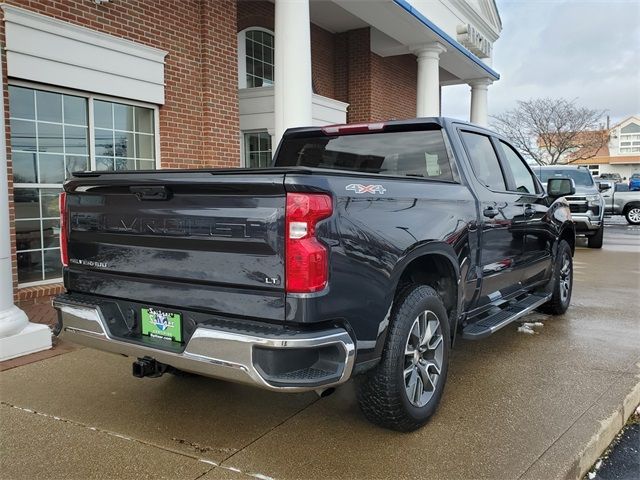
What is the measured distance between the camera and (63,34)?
6445 mm

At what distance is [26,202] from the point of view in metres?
6.43

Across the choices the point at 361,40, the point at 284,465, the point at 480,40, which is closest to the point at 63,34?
the point at 284,465

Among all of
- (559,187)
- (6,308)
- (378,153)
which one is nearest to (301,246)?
(378,153)

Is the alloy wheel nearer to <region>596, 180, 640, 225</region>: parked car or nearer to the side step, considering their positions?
the side step

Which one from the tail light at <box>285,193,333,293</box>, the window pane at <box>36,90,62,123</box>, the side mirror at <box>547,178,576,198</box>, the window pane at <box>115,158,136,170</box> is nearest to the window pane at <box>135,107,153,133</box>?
the window pane at <box>115,158,136,170</box>

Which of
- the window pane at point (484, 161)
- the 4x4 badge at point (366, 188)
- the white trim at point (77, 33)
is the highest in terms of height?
the white trim at point (77, 33)

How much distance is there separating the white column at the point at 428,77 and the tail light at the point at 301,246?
10.6 meters

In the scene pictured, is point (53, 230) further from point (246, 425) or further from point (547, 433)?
point (547, 433)

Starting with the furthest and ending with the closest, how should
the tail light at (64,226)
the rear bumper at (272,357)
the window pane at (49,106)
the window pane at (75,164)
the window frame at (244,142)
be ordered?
the window frame at (244,142), the window pane at (75,164), the window pane at (49,106), the tail light at (64,226), the rear bumper at (272,357)

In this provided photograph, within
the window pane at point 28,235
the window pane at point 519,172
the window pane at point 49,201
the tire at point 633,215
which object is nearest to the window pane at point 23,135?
the window pane at point 49,201

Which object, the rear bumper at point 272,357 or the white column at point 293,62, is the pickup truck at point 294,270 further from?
the white column at point 293,62

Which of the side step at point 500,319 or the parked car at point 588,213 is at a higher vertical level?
the parked car at point 588,213

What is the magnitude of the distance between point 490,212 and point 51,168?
4923 millimetres

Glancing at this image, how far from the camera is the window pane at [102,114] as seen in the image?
7066 millimetres
